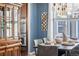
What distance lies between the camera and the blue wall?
3.08 m

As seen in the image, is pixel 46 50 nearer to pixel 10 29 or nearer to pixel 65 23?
pixel 65 23

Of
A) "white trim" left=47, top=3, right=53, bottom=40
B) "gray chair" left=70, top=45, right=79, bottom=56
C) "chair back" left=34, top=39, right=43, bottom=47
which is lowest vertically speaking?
"gray chair" left=70, top=45, right=79, bottom=56

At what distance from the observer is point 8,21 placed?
123 inches

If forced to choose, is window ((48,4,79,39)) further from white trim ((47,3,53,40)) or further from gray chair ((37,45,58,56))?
gray chair ((37,45,58,56))

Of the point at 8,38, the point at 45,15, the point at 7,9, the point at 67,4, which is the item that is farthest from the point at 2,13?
the point at 67,4

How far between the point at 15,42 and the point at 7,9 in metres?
0.48

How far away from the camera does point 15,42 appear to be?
124 inches

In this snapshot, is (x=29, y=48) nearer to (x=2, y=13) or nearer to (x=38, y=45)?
(x=38, y=45)

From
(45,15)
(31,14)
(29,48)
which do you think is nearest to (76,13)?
(45,15)

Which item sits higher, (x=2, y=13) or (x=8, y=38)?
(x=2, y=13)

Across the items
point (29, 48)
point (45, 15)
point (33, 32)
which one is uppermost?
point (45, 15)

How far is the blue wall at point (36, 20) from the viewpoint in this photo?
3.08m

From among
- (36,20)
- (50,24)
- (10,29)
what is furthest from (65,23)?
(10,29)

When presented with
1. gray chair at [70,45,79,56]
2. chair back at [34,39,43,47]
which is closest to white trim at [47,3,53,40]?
chair back at [34,39,43,47]
